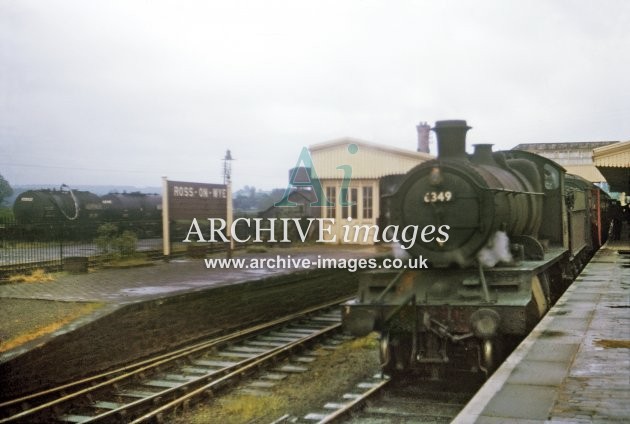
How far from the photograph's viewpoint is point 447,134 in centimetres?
825

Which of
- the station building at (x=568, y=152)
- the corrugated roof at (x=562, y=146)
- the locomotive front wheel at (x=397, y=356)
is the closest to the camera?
the locomotive front wheel at (x=397, y=356)

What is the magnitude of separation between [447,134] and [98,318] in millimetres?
5601

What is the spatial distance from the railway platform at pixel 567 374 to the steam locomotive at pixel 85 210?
16609mm

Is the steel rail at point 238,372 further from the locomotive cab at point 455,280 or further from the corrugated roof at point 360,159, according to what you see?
the corrugated roof at point 360,159

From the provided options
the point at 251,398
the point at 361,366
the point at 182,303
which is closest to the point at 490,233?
the point at 361,366

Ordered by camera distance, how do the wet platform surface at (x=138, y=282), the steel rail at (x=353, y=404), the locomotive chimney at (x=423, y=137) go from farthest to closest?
the locomotive chimney at (x=423, y=137) < the wet platform surface at (x=138, y=282) < the steel rail at (x=353, y=404)

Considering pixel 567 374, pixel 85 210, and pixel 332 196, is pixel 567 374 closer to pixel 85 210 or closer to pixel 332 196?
pixel 332 196

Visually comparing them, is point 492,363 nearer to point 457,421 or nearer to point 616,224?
point 457,421

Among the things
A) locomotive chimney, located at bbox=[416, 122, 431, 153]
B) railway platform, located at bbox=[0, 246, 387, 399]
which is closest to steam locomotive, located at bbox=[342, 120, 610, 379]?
railway platform, located at bbox=[0, 246, 387, 399]

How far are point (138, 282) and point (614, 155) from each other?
38.9ft

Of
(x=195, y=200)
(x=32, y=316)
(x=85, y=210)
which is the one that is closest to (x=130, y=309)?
(x=32, y=316)

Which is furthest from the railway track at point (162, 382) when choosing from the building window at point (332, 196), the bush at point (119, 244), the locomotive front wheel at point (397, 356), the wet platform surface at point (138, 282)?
the building window at point (332, 196)

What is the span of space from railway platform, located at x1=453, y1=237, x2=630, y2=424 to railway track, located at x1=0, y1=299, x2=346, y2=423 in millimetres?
3861

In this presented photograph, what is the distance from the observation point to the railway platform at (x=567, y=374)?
467 centimetres
